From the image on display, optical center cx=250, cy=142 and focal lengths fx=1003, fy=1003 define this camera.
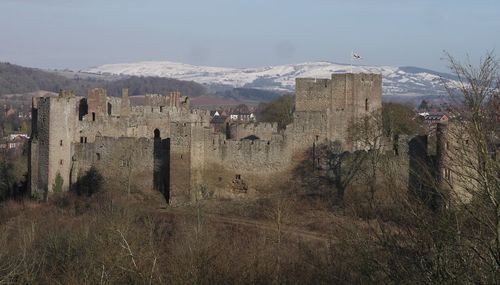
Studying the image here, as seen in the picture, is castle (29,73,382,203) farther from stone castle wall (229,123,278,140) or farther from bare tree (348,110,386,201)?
bare tree (348,110,386,201)

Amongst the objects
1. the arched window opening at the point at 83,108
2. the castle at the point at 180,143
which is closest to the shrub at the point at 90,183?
the castle at the point at 180,143

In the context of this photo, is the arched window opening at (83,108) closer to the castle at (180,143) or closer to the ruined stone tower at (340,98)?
the castle at (180,143)

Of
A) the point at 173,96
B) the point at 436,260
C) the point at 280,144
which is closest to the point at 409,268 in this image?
the point at 436,260

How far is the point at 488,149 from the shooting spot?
52.3 ft

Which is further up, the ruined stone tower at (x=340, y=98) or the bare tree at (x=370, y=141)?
the ruined stone tower at (x=340, y=98)

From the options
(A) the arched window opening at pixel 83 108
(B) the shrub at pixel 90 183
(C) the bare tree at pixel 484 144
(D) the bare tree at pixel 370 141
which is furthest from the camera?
(A) the arched window opening at pixel 83 108

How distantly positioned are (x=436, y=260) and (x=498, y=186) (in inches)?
64.0

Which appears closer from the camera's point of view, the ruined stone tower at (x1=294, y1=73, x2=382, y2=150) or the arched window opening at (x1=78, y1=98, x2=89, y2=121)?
the ruined stone tower at (x1=294, y1=73, x2=382, y2=150)

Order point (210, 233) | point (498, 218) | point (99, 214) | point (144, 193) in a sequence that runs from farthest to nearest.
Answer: point (144, 193) < point (99, 214) < point (210, 233) < point (498, 218)

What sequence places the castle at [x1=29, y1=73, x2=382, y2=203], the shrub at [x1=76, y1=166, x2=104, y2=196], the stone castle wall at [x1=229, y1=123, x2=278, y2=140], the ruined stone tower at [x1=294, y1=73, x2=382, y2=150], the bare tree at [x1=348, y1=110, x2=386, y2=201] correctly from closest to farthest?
→ the bare tree at [x1=348, y1=110, x2=386, y2=201] < the castle at [x1=29, y1=73, x2=382, y2=203] < the ruined stone tower at [x1=294, y1=73, x2=382, y2=150] < the shrub at [x1=76, y1=166, x2=104, y2=196] < the stone castle wall at [x1=229, y1=123, x2=278, y2=140]

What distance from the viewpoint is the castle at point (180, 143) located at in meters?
36.9

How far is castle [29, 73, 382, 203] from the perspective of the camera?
121 feet

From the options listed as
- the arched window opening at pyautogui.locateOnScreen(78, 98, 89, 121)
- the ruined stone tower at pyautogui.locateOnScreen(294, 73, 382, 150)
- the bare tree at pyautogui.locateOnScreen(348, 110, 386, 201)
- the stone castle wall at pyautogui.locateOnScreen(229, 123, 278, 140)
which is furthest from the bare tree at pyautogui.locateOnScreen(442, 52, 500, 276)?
the arched window opening at pyautogui.locateOnScreen(78, 98, 89, 121)

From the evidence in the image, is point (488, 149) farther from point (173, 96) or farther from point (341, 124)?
point (173, 96)
